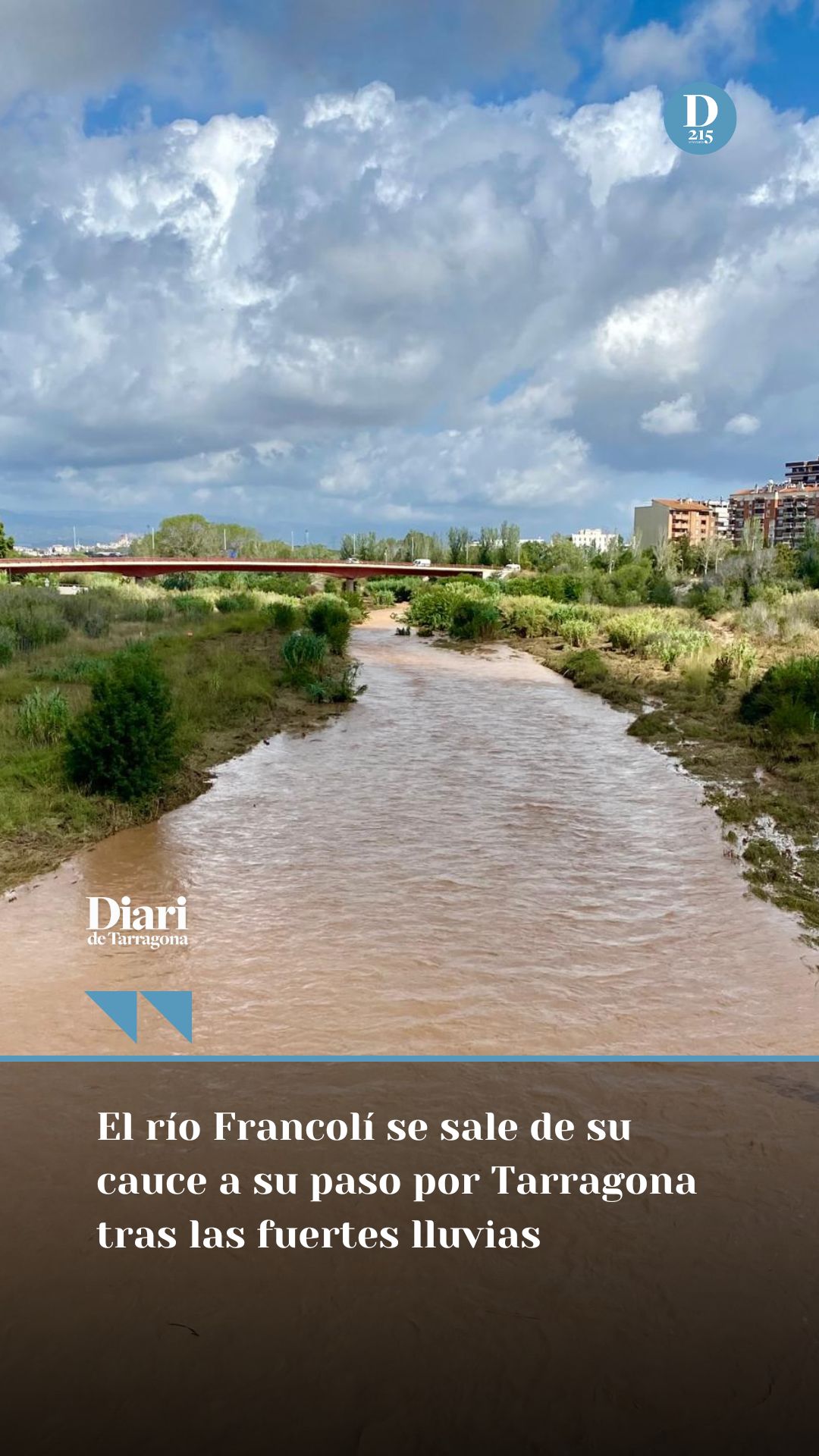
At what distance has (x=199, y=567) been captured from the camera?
184ft

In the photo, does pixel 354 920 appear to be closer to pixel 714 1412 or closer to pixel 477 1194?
pixel 477 1194

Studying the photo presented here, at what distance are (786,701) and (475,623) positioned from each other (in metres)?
18.3

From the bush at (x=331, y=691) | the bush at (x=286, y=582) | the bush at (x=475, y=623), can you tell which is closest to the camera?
the bush at (x=331, y=691)

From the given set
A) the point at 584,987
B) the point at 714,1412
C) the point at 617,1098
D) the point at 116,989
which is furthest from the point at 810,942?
the point at 116,989

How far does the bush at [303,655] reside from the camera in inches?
781

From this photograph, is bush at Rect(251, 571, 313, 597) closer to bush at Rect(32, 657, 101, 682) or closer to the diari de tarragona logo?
bush at Rect(32, 657, 101, 682)

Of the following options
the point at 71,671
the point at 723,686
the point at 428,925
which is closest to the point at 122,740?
the point at 428,925

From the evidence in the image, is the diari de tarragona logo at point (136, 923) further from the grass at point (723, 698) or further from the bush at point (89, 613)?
the bush at point (89, 613)

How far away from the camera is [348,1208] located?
4.19 meters

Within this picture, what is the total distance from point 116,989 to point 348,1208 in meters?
2.73

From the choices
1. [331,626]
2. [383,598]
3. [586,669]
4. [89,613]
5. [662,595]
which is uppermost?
[383,598]

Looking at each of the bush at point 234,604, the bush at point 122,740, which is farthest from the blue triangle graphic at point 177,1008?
the bush at point 234,604

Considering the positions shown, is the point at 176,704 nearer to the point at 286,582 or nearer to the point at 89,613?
the point at 89,613

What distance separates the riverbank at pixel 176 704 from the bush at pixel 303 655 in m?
0.45
